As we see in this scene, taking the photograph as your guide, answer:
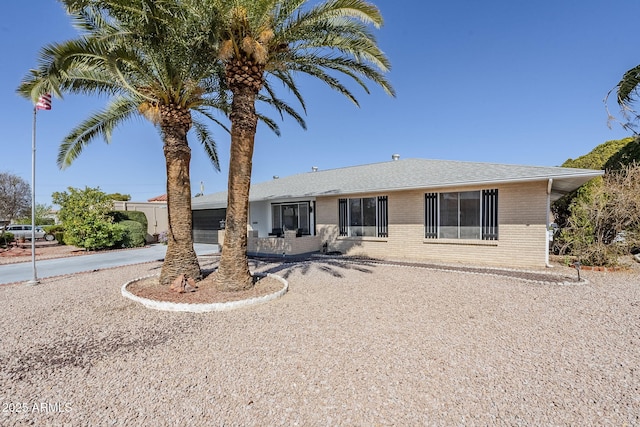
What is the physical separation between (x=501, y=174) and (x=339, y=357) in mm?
10160

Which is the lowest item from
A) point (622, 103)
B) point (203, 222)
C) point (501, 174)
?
point (203, 222)

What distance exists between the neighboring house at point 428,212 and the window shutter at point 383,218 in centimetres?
5

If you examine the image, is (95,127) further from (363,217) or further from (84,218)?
(363,217)

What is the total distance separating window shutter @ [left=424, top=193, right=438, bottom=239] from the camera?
13.0 meters

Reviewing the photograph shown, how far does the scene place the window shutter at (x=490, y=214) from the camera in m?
11.7

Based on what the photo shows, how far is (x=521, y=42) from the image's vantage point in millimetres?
12383

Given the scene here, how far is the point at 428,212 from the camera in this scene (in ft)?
43.3

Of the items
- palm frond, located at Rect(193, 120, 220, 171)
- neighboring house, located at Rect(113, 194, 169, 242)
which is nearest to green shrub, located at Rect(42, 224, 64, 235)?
neighboring house, located at Rect(113, 194, 169, 242)

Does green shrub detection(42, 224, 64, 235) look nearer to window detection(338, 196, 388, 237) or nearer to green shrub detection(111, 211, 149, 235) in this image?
green shrub detection(111, 211, 149, 235)

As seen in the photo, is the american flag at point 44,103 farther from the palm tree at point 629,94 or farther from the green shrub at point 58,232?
the palm tree at point 629,94

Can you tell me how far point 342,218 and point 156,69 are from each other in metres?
10.2

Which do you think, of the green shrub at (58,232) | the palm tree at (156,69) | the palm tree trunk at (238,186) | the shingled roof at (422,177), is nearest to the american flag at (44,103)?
the palm tree at (156,69)

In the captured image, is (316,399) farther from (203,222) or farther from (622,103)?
(203,222)

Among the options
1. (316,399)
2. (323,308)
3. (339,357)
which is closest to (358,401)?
(316,399)
